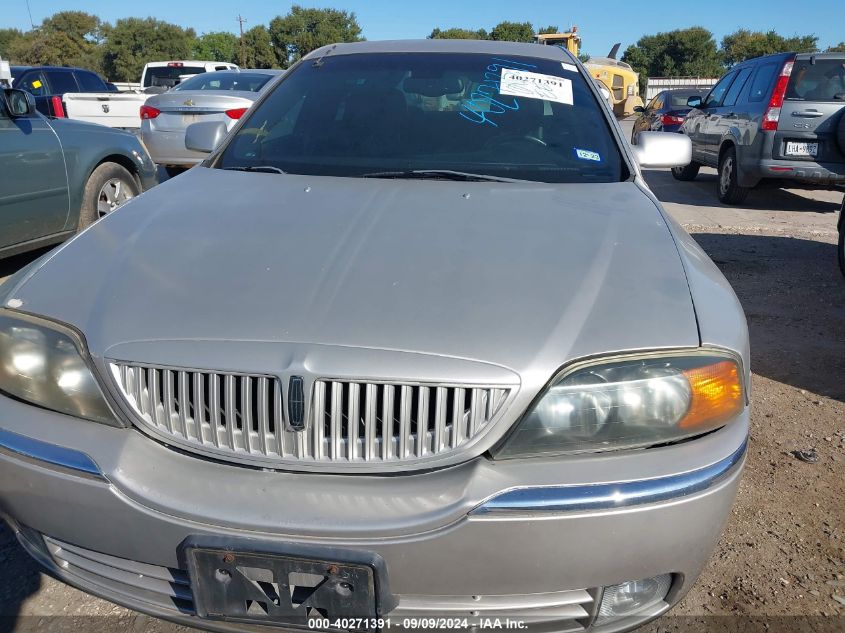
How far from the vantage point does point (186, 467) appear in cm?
156

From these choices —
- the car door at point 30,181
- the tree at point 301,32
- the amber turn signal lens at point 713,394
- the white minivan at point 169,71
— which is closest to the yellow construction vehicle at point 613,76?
the white minivan at point 169,71

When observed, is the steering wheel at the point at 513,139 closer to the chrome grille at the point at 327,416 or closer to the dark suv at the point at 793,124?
the chrome grille at the point at 327,416

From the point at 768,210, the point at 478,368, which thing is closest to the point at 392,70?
the point at 478,368

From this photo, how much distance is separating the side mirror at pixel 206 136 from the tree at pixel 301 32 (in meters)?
64.2

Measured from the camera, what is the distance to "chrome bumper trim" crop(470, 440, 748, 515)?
1.44 meters

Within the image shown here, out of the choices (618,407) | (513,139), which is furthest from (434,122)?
(618,407)

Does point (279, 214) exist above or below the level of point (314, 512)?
above

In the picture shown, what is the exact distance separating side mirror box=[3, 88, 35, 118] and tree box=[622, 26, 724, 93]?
57.6 m

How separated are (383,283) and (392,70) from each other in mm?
1641

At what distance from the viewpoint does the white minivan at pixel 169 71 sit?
16922 millimetres

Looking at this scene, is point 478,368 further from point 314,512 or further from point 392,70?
point 392,70

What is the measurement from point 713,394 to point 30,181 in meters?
4.67

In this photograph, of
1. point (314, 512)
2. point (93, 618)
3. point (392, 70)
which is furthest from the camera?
point (392, 70)

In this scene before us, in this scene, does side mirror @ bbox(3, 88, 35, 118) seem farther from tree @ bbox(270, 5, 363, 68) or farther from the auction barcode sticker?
tree @ bbox(270, 5, 363, 68)
